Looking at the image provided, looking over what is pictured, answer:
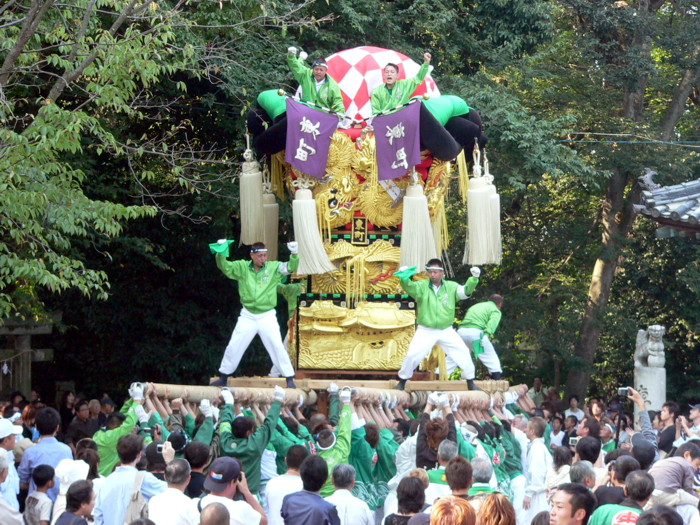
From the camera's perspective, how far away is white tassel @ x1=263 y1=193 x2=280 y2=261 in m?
14.1

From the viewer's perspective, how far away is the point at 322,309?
13562mm

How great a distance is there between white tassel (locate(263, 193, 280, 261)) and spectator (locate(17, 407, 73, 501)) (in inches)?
245

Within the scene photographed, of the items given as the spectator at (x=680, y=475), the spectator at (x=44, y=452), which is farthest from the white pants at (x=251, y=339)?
the spectator at (x=680, y=475)

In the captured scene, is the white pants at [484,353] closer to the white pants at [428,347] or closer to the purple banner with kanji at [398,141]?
the white pants at [428,347]

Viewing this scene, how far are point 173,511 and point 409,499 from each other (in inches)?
48.0

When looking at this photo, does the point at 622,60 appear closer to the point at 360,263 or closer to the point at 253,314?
the point at 360,263

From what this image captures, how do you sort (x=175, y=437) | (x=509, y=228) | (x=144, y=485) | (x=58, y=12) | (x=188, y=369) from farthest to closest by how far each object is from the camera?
(x=509, y=228) → (x=188, y=369) → (x=58, y=12) → (x=175, y=437) → (x=144, y=485)

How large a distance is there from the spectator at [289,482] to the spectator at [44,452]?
5.57ft

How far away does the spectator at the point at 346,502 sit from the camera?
6527 millimetres

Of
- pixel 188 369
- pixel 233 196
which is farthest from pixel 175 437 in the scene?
pixel 188 369

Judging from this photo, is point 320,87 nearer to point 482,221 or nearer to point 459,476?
point 482,221

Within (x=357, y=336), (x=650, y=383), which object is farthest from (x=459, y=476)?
(x=650, y=383)

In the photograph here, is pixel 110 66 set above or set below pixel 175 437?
above

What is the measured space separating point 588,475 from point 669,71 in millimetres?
16106
